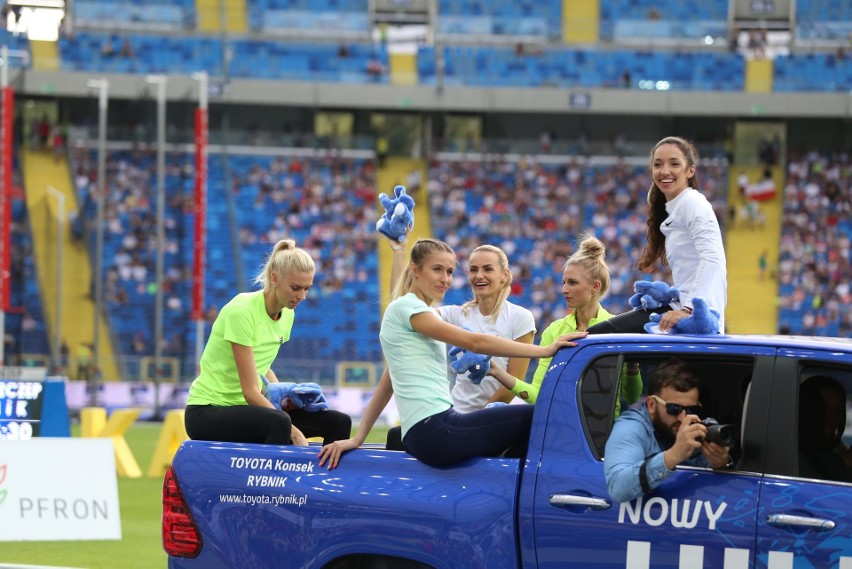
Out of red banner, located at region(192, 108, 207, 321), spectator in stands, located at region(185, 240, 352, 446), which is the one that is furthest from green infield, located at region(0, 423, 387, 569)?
red banner, located at region(192, 108, 207, 321)

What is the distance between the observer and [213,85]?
40.1 m

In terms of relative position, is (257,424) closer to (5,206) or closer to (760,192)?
(5,206)

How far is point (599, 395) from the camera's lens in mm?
5141

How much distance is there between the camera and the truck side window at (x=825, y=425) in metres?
4.74

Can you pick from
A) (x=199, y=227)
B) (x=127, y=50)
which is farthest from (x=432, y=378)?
(x=127, y=50)

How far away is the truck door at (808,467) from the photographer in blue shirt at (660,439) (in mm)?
222

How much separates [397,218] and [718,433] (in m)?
2.66

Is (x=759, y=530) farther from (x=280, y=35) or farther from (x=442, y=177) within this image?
(x=280, y=35)

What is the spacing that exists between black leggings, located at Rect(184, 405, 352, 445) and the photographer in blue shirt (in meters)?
1.87

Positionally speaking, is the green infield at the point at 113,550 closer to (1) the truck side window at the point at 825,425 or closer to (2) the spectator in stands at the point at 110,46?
(1) the truck side window at the point at 825,425

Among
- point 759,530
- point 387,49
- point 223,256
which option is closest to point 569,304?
point 759,530

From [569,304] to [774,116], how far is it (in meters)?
36.2

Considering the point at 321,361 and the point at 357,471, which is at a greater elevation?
the point at 357,471

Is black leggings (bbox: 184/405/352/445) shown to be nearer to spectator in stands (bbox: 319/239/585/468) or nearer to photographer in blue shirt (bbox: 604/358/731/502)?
spectator in stands (bbox: 319/239/585/468)
